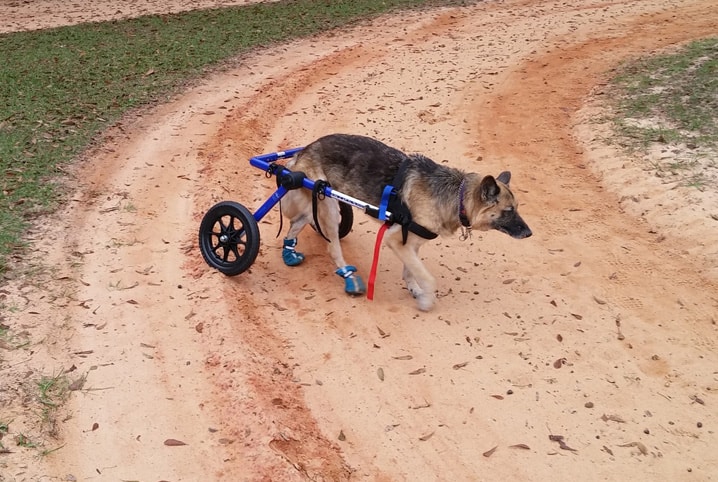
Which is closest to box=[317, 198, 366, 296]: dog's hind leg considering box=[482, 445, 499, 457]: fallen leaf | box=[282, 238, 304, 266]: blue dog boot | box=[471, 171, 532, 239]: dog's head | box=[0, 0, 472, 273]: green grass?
box=[282, 238, 304, 266]: blue dog boot

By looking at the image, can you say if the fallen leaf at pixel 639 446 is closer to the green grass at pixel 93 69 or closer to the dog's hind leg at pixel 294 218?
the dog's hind leg at pixel 294 218

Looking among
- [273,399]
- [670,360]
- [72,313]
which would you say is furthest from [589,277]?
[72,313]

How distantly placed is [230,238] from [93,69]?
28.8 ft

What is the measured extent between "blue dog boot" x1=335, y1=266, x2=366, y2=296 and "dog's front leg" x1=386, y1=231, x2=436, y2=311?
1.97ft

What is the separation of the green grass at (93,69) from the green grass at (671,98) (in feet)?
25.2

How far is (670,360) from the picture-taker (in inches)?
287

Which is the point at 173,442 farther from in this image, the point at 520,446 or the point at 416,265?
the point at 416,265

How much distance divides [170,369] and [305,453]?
1.68 meters

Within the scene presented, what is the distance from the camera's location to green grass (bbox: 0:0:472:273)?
10.7 meters

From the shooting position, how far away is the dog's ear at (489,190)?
752cm

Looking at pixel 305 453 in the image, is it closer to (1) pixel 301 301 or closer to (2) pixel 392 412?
(2) pixel 392 412

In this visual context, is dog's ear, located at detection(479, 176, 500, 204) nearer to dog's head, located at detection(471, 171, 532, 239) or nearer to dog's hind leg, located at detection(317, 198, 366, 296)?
dog's head, located at detection(471, 171, 532, 239)

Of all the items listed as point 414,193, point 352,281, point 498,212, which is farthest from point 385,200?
point 498,212

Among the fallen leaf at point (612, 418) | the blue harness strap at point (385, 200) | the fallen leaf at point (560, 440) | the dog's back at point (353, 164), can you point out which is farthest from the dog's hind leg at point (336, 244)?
the fallen leaf at point (612, 418)
